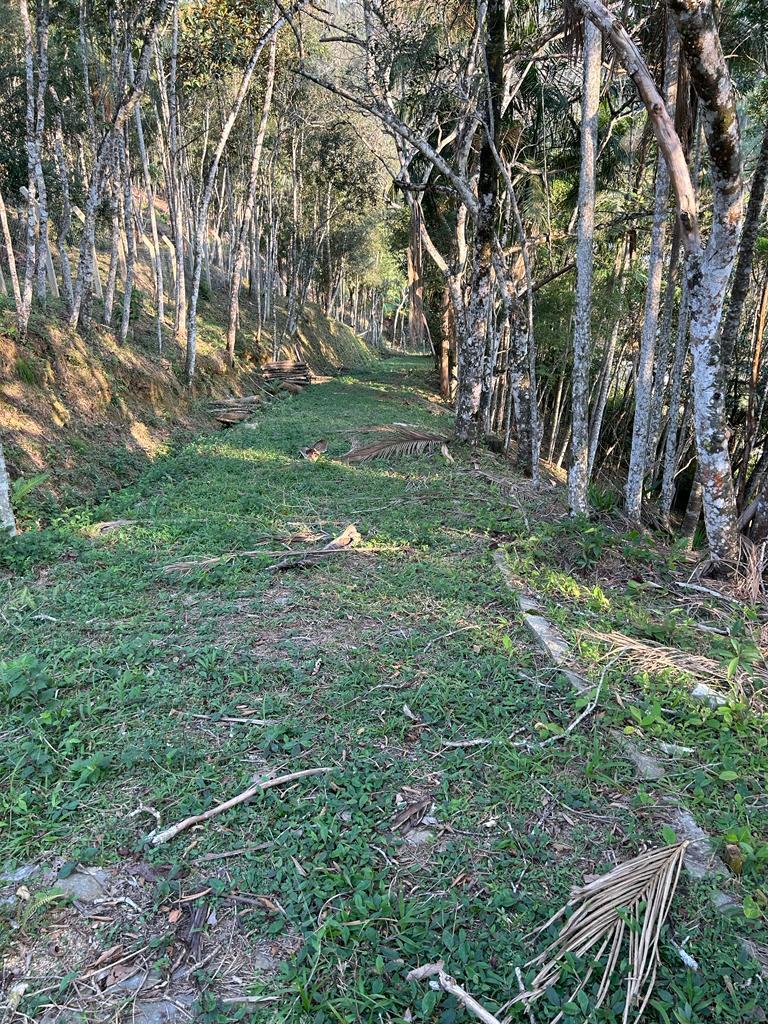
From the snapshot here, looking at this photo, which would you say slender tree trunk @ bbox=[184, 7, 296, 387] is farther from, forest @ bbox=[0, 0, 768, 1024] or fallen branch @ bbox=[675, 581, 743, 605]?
fallen branch @ bbox=[675, 581, 743, 605]

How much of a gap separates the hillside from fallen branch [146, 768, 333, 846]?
4512 mm

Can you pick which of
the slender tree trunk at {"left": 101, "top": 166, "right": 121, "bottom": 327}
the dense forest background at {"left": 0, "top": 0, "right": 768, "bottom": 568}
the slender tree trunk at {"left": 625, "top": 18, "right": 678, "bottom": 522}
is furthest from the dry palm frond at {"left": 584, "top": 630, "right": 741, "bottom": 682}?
the slender tree trunk at {"left": 101, "top": 166, "right": 121, "bottom": 327}

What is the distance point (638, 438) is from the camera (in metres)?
6.43

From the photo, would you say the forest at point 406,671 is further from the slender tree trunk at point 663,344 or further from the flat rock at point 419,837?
the slender tree trunk at point 663,344

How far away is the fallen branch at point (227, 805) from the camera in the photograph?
2.31 meters

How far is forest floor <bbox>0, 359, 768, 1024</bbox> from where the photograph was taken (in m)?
1.86

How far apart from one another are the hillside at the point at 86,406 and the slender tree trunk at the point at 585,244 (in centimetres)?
522

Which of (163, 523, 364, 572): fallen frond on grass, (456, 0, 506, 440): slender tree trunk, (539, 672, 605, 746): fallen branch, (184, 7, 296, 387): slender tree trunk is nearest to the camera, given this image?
(539, 672, 605, 746): fallen branch

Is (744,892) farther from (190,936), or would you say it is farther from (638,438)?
(638,438)

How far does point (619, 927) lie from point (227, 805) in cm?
146

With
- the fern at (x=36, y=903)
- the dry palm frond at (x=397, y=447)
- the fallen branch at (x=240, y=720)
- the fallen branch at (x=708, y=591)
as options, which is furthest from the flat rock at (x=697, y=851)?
the dry palm frond at (x=397, y=447)

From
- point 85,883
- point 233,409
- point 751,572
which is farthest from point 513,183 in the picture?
point 85,883

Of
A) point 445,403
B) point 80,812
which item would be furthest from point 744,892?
point 445,403

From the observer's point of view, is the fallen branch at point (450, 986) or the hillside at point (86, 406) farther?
the hillside at point (86, 406)
